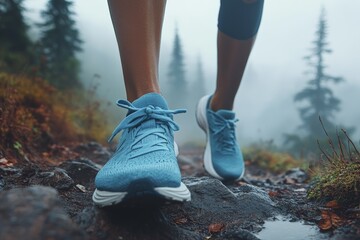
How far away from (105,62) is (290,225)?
50.3 meters

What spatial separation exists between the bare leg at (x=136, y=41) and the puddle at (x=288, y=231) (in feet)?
2.59

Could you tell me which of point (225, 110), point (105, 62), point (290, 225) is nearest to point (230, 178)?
point (225, 110)

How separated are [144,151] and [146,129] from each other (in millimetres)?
142

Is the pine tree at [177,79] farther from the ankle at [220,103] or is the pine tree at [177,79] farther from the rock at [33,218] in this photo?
the rock at [33,218]

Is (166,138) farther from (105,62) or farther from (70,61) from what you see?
(105,62)

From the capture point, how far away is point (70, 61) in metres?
16.7

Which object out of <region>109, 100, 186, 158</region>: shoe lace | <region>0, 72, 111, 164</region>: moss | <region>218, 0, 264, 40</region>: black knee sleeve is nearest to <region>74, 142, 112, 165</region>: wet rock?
<region>0, 72, 111, 164</region>: moss

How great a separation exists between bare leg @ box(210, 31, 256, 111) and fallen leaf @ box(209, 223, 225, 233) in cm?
122

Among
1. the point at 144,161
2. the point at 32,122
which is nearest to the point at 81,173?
the point at 144,161

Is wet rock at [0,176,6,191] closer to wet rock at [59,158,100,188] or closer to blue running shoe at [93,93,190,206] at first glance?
wet rock at [59,158,100,188]

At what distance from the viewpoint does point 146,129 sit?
1540mm

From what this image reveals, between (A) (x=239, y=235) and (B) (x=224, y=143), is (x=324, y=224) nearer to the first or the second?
(A) (x=239, y=235)

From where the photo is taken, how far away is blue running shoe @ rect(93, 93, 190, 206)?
1178mm

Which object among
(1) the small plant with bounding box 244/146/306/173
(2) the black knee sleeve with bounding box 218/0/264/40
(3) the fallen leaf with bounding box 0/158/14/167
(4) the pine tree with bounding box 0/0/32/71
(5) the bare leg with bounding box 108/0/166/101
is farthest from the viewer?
(4) the pine tree with bounding box 0/0/32/71
